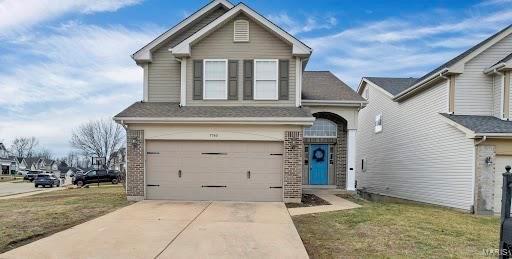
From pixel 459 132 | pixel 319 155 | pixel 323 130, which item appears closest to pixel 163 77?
pixel 323 130

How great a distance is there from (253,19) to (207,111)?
395cm

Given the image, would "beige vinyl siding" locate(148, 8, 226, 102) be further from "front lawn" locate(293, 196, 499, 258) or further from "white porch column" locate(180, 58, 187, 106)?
"front lawn" locate(293, 196, 499, 258)

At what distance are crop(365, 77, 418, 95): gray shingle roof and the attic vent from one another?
11.0 metres

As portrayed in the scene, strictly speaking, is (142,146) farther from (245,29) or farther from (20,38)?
(20,38)

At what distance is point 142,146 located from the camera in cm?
1423

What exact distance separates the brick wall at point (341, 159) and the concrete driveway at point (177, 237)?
7.24 metres

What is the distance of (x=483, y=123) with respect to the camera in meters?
14.6

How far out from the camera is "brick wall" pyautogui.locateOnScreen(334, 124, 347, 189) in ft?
59.6

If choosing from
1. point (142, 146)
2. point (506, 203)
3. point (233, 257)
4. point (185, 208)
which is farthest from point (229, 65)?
point (506, 203)

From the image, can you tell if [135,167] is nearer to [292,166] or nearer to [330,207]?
[292,166]

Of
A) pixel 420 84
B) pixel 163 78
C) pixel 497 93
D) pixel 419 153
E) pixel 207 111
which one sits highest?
pixel 420 84

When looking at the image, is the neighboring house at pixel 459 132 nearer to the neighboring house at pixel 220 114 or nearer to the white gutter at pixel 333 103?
the white gutter at pixel 333 103

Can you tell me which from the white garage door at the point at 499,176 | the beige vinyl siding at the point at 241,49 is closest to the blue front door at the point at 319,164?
the beige vinyl siding at the point at 241,49

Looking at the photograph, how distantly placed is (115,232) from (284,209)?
5.39m
